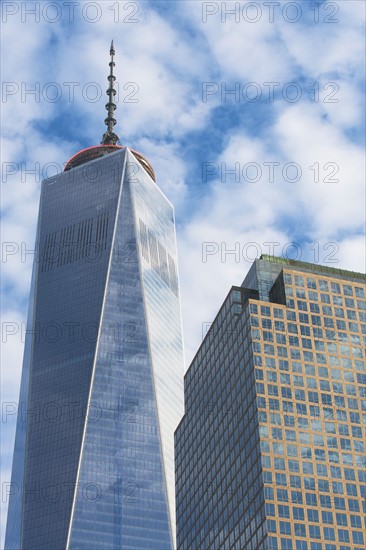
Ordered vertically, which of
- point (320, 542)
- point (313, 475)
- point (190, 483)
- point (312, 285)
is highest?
point (312, 285)

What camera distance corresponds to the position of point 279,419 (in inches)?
5659

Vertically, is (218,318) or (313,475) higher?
(218,318)

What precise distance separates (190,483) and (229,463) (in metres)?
18.7

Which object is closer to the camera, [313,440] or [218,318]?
[313,440]

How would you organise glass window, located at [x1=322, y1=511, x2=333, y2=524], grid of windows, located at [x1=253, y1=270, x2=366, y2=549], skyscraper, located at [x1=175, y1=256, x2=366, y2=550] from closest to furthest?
glass window, located at [x1=322, y1=511, x2=333, y2=524], grid of windows, located at [x1=253, y1=270, x2=366, y2=549], skyscraper, located at [x1=175, y1=256, x2=366, y2=550]

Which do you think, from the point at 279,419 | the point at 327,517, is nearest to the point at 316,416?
the point at 279,419

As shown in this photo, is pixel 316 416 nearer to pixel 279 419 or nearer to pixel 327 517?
pixel 279 419

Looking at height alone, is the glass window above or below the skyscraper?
below

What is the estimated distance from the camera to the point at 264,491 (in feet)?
444

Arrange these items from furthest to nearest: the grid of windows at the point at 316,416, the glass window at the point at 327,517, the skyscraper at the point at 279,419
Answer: the skyscraper at the point at 279,419 → the grid of windows at the point at 316,416 → the glass window at the point at 327,517

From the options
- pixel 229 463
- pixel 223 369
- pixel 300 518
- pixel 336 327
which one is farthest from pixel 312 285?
pixel 300 518

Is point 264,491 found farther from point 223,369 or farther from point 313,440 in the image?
point 223,369

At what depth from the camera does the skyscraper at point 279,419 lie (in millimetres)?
135625

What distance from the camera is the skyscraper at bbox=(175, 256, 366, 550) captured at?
13562 centimetres
